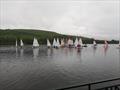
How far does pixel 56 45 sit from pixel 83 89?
132 metres

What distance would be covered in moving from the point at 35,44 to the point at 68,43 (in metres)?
32.1

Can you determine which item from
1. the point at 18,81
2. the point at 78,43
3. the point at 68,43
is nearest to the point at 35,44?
the point at 68,43

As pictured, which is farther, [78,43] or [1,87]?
[78,43]

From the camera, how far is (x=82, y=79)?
25.7 m

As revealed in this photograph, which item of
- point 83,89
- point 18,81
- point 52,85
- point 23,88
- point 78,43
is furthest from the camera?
point 78,43

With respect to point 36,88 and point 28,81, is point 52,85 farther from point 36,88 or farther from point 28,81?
point 28,81

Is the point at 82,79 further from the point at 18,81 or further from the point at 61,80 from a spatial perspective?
the point at 18,81

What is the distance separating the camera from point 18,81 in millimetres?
25047

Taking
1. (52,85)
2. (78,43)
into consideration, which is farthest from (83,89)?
(78,43)

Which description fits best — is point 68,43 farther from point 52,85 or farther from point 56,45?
point 52,85

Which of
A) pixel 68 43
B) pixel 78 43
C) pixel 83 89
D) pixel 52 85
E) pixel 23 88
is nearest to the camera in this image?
pixel 83 89

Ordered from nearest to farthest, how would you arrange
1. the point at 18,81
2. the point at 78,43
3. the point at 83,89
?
the point at 83,89
the point at 18,81
the point at 78,43

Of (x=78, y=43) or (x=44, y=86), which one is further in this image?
(x=78, y=43)

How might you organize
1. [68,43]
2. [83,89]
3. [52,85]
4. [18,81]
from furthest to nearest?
[68,43] < [18,81] < [52,85] < [83,89]
